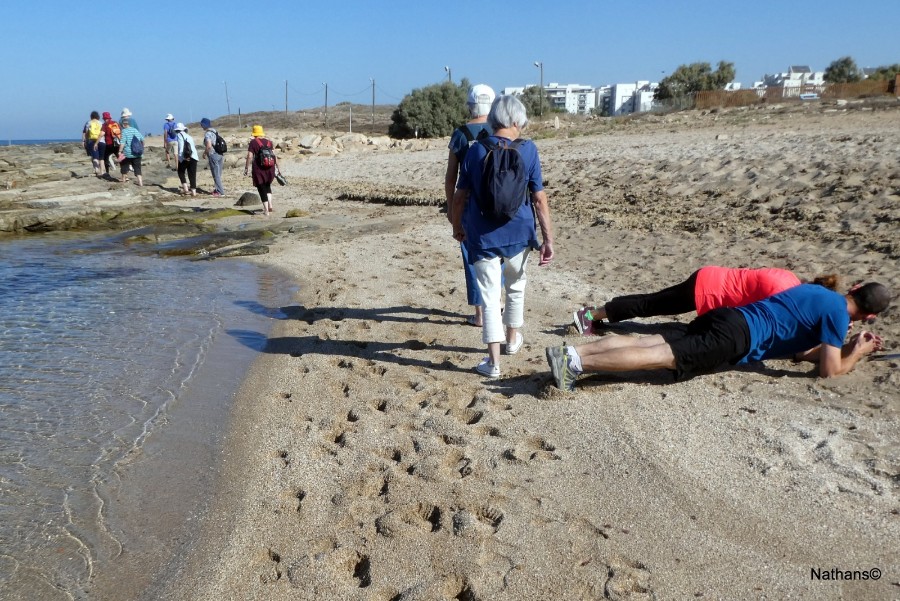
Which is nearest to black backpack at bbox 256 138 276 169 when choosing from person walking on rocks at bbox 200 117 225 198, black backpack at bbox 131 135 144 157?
person walking on rocks at bbox 200 117 225 198

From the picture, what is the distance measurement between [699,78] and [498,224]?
5905cm

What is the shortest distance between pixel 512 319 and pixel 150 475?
2476 mm

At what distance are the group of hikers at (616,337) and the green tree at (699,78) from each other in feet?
185

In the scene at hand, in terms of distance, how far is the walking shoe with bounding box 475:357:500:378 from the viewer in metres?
4.70

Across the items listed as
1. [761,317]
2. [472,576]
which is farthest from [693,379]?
[472,576]

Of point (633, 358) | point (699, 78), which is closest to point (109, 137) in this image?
point (633, 358)

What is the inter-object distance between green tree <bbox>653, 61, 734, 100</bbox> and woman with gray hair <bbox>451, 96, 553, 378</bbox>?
186 feet

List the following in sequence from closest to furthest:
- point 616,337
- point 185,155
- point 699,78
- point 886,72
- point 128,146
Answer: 1. point 616,337
2. point 185,155
3. point 128,146
4. point 886,72
5. point 699,78

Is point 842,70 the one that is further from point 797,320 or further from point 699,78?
point 797,320

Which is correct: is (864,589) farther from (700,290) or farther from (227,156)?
(227,156)

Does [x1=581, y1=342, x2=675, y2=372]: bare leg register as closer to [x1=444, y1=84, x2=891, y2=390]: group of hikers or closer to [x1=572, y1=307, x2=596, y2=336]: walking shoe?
[x1=444, y1=84, x2=891, y2=390]: group of hikers

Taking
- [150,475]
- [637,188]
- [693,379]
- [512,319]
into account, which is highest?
[637,188]

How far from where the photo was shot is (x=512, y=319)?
4801mm

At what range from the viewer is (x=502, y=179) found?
4.02 meters
